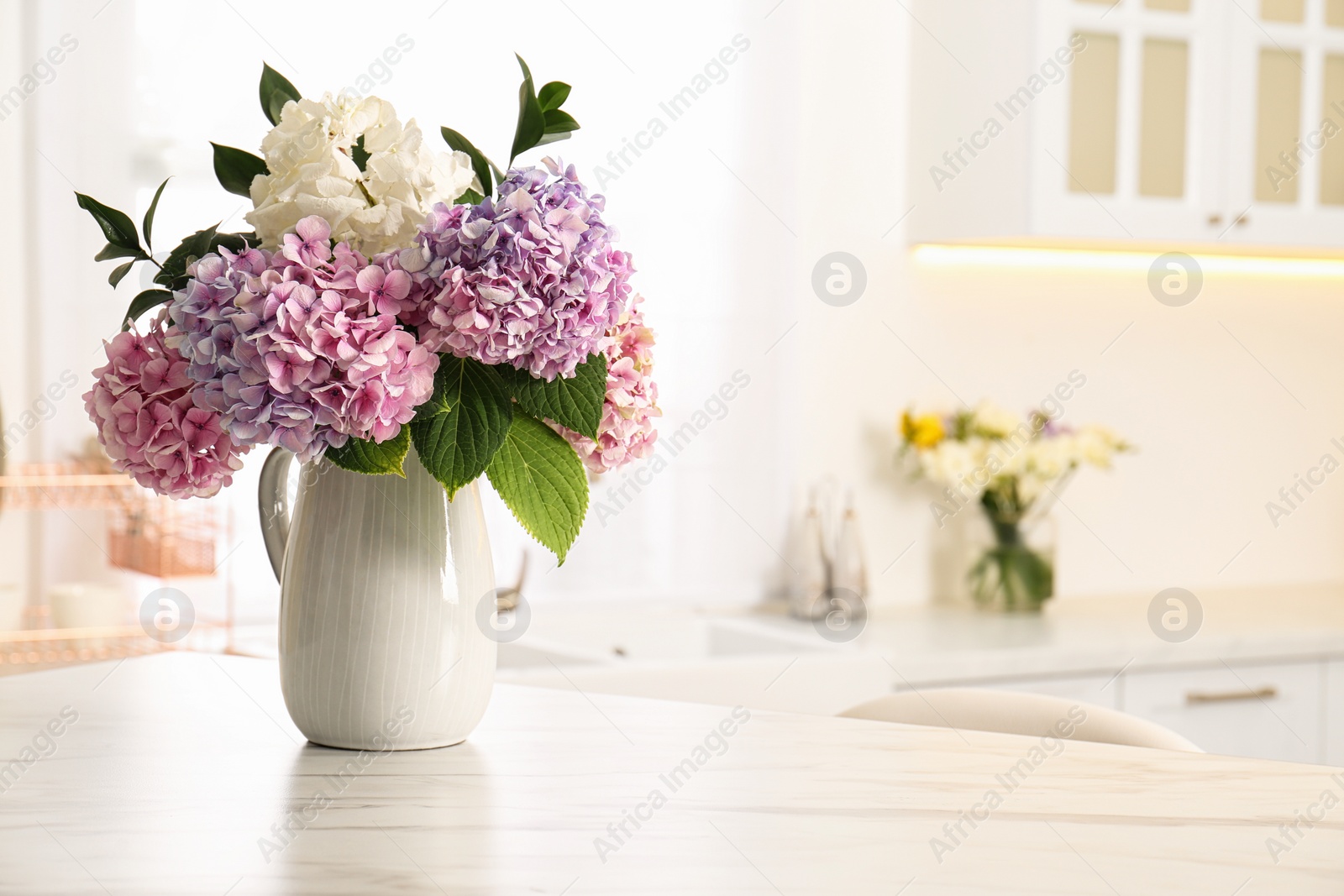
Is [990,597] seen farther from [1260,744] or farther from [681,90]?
[681,90]

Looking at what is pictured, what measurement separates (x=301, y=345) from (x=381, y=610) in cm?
20

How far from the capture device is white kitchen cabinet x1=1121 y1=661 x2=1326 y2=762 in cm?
232

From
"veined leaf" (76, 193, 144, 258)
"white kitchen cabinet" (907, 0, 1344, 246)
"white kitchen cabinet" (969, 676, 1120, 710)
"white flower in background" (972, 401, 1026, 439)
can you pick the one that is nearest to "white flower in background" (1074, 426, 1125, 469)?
"white flower in background" (972, 401, 1026, 439)

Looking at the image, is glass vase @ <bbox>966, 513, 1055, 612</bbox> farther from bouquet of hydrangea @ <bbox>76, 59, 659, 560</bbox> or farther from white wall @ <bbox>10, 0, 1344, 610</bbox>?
bouquet of hydrangea @ <bbox>76, 59, 659, 560</bbox>

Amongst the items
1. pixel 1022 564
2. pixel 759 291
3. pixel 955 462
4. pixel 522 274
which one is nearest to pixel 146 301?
pixel 522 274

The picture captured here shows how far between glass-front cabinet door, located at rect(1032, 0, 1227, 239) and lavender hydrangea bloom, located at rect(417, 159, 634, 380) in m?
1.76

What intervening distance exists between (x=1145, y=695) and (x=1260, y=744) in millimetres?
272

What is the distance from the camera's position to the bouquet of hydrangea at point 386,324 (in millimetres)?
827

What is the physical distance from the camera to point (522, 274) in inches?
→ 32.9

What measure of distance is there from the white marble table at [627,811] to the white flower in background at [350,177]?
1.16 ft

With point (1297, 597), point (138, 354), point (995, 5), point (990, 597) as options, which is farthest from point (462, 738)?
point (1297, 597)

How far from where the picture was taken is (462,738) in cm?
99

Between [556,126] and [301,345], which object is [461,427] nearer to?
[301,345]

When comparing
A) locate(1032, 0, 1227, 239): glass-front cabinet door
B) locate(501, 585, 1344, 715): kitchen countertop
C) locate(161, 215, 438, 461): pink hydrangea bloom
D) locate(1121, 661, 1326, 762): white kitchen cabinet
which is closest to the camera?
locate(161, 215, 438, 461): pink hydrangea bloom
